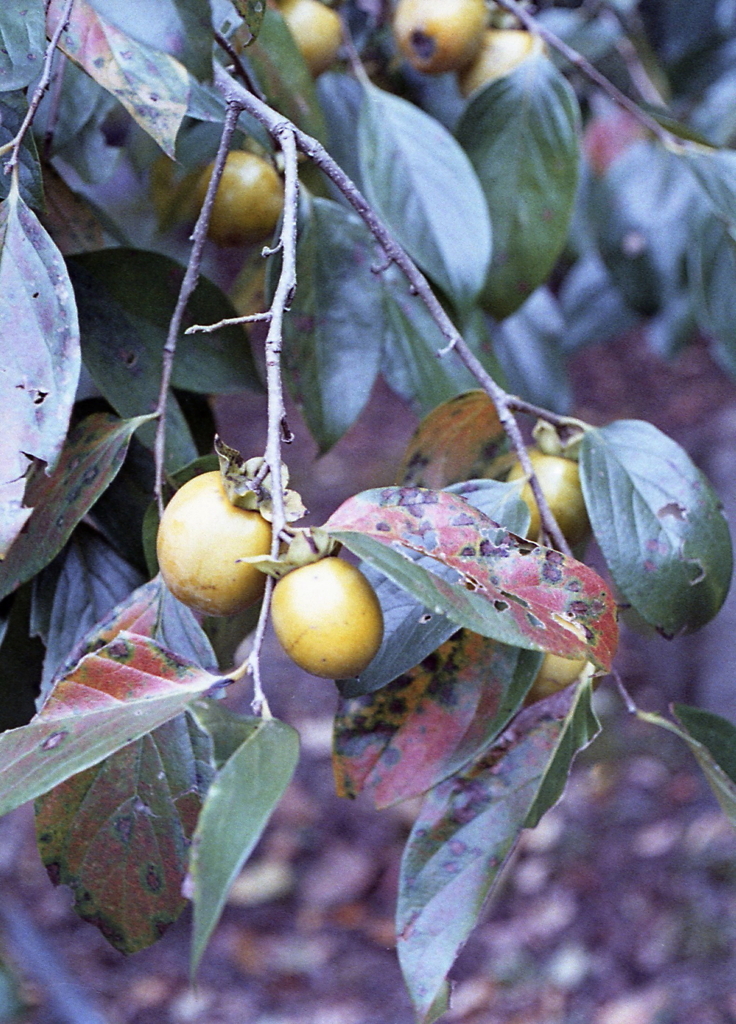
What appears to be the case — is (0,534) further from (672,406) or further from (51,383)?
(672,406)

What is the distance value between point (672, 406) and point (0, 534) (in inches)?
115

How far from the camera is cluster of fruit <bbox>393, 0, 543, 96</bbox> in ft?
2.41

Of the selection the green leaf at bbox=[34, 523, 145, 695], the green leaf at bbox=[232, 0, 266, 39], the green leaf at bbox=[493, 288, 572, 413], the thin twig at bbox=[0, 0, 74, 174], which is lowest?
the green leaf at bbox=[493, 288, 572, 413]

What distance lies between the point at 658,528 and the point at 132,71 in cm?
36

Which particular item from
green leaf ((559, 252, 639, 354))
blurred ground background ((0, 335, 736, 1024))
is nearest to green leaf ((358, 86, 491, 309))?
green leaf ((559, 252, 639, 354))

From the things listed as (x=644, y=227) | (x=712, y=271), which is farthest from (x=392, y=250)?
(x=644, y=227)

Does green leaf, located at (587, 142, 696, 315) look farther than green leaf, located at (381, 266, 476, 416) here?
Yes

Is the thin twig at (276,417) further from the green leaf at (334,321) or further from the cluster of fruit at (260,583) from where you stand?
the green leaf at (334,321)

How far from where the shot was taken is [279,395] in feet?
1.32

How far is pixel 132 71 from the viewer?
48 centimetres

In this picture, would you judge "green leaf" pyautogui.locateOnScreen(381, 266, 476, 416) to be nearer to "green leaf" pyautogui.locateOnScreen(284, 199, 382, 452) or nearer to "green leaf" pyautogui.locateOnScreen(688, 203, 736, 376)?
"green leaf" pyautogui.locateOnScreen(284, 199, 382, 452)

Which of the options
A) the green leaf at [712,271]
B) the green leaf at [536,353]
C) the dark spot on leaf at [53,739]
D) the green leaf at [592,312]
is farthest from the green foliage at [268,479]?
the green leaf at [592,312]

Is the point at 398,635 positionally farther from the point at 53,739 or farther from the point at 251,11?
the point at 251,11

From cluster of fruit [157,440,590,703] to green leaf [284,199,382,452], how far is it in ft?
0.76
